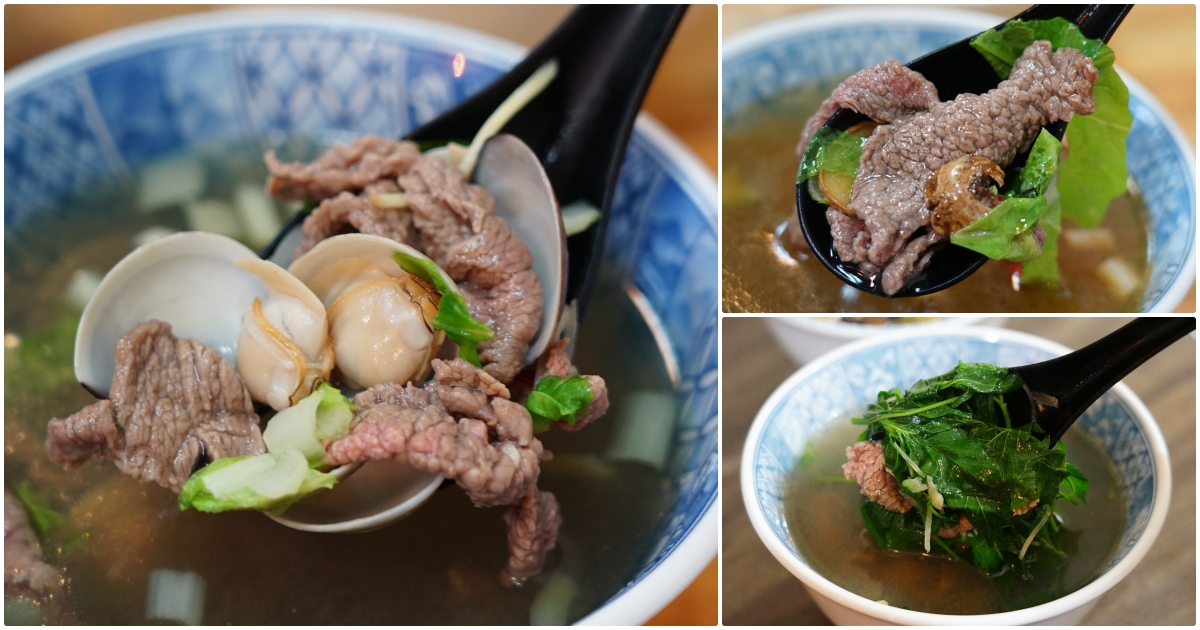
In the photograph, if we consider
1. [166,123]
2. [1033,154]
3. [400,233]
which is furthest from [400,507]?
[166,123]

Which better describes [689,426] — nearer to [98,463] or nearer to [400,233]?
[400,233]

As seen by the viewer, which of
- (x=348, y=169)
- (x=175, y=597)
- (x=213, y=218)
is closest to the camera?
(x=175, y=597)

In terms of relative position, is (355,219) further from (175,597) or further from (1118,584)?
(1118,584)

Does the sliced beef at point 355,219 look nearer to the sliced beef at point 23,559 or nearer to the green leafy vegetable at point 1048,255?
the sliced beef at point 23,559

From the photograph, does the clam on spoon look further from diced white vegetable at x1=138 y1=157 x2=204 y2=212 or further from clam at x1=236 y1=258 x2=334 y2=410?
diced white vegetable at x1=138 y1=157 x2=204 y2=212

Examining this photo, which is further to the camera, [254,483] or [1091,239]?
[1091,239]

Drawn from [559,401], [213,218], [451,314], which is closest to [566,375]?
[559,401]

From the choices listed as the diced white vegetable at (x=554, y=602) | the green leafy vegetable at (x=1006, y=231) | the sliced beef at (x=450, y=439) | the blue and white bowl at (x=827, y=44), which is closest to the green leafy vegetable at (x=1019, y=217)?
the green leafy vegetable at (x=1006, y=231)
